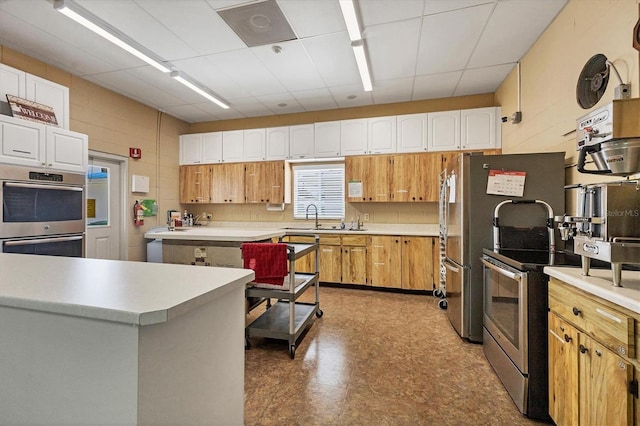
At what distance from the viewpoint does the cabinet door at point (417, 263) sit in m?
4.25

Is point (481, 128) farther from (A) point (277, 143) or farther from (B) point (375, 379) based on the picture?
(B) point (375, 379)

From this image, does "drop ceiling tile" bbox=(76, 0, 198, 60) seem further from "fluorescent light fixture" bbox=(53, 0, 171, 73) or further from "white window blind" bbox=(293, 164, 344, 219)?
"white window blind" bbox=(293, 164, 344, 219)

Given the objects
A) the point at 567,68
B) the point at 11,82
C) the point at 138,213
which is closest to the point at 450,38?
the point at 567,68

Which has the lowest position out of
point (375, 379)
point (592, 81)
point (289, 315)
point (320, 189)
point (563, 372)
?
point (375, 379)

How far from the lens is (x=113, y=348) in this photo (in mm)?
791

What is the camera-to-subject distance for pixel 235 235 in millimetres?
2953

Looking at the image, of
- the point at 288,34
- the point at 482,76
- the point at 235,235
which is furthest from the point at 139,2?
the point at 482,76

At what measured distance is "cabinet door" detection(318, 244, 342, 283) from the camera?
15.2ft

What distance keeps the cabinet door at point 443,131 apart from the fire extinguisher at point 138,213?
15.8ft

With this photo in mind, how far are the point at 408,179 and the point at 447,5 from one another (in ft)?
7.96

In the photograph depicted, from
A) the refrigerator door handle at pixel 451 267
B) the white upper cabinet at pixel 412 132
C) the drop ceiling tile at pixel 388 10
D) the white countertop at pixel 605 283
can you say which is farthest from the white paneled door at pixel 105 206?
the white countertop at pixel 605 283

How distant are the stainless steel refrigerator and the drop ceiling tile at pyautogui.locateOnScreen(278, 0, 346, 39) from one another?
1812 millimetres

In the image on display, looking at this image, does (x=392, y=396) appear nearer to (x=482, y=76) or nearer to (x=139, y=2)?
(x=139, y=2)

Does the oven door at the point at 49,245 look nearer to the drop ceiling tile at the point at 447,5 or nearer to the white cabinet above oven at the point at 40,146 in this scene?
the white cabinet above oven at the point at 40,146
